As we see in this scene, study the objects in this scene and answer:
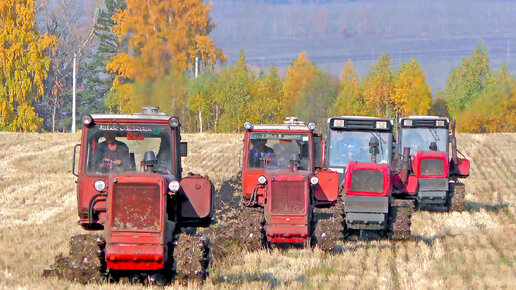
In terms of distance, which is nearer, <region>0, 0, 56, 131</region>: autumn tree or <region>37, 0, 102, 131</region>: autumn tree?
<region>0, 0, 56, 131</region>: autumn tree

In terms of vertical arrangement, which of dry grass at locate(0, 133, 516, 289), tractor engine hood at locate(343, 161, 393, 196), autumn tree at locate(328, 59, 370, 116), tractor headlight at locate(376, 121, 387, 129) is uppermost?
autumn tree at locate(328, 59, 370, 116)

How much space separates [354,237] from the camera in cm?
1527

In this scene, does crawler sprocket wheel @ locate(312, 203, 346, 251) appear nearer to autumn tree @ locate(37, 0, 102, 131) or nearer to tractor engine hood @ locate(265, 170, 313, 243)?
tractor engine hood @ locate(265, 170, 313, 243)

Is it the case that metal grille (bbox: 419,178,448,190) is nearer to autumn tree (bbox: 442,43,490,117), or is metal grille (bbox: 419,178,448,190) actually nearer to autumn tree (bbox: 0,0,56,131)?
autumn tree (bbox: 442,43,490,117)

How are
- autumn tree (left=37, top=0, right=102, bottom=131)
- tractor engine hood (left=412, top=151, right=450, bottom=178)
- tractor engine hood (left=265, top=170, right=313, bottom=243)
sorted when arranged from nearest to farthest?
tractor engine hood (left=265, top=170, right=313, bottom=243)
tractor engine hood (left=412, top=151, right=450, bottom=178)
autumn tree (left=37, top=0, right=102, bottom=131)

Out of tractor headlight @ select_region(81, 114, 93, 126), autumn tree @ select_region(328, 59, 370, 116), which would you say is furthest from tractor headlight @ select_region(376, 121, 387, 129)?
autumn tree @ select_region(328, 59, 370, 116)

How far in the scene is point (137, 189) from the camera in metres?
9.34

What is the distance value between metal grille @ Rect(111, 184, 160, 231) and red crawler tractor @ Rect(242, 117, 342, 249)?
12.2 ft

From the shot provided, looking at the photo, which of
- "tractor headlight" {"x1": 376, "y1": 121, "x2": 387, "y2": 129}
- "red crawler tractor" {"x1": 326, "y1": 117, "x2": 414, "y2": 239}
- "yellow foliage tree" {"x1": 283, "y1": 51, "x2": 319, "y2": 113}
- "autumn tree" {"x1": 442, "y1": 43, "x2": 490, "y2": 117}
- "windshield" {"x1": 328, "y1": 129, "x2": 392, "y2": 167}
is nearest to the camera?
"red crawler tractor" {"x1": 326, "y1": 117, "x2": 414, "y2": 239}

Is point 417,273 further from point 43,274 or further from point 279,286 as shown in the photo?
point 43,274

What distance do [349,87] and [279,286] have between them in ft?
166

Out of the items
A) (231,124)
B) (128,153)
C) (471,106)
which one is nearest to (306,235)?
(128,153)

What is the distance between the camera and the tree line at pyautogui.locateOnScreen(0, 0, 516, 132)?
3800cm

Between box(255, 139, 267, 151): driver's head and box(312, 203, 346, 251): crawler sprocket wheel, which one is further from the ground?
box(255, 139, 267, 151): driver's head
